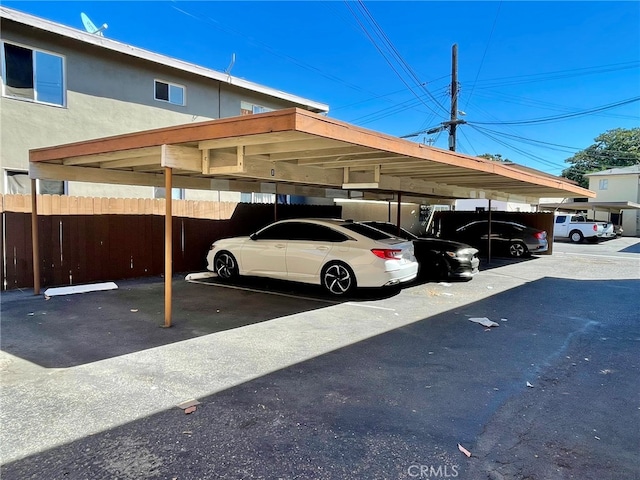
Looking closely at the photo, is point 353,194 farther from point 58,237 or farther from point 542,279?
point 58,237

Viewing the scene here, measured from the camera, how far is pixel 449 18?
16750 mm

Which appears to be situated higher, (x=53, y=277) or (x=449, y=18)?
(x=449, y=18)

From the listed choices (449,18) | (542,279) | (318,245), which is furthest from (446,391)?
(449,18)

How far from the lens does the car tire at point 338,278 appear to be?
7.89 meters

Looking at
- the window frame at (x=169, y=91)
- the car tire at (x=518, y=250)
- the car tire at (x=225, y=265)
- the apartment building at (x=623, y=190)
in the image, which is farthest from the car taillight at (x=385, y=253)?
the apartment building at (x=623, y=190)

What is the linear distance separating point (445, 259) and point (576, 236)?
18713 millimetres

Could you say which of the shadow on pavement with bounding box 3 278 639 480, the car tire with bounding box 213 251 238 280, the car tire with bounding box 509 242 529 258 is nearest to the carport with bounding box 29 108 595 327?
the car tire with bounding box 213 251 238 280

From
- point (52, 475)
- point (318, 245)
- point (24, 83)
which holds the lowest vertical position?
point (52, 475)

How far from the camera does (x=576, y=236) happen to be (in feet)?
78.7

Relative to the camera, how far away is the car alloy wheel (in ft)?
25.9

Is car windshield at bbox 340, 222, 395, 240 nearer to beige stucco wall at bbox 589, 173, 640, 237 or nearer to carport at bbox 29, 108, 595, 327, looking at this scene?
carport at bbox 29, 108, 595, 327

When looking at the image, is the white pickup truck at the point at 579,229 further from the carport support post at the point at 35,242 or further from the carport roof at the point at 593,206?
the carport support post at the point at 35,242

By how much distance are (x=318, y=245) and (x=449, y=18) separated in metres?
13.6

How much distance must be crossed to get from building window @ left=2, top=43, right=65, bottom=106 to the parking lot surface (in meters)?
5.54
